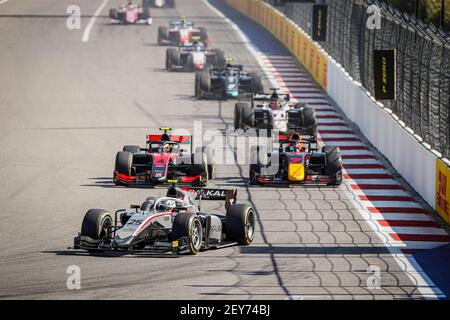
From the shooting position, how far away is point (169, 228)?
22.9 meters

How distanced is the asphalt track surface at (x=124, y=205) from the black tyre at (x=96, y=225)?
0.41 meters

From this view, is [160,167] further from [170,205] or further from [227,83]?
[227,83]

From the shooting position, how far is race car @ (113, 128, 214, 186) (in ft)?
95.1

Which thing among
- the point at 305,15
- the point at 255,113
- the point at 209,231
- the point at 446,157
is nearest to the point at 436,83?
the point at 446,157

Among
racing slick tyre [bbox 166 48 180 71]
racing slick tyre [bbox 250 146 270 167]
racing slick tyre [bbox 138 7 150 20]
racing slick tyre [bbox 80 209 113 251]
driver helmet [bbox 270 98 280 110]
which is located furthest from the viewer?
racing slick tyre [bbox 138 7 150 20]

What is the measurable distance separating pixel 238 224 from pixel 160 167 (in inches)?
240

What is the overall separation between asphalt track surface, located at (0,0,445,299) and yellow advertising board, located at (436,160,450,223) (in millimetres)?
1591

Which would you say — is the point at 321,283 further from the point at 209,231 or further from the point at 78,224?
the point at 78,224

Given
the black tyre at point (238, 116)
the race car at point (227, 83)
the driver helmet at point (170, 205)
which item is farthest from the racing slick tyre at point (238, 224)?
the race car at point (227, 83)

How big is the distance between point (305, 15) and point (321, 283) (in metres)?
33.4

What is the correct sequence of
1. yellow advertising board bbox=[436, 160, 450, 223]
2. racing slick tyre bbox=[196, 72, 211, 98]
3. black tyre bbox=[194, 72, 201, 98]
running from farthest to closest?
black tyre bbox=[194, 72, 201, 98] < racing slick tyre bbox=[196, 72, 211, 98] < yellow advertising board bbox=[436, 160, 450, 223]

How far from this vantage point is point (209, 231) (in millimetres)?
22969

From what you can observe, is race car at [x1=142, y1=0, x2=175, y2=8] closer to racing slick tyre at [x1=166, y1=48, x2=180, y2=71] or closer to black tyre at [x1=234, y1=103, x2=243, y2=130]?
racing slick tyre at [x1=166, y1=48, x2=180, y2=71]

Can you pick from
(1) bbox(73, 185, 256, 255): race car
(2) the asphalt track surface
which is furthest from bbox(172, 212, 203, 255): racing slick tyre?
(2) the asphalt track surface
